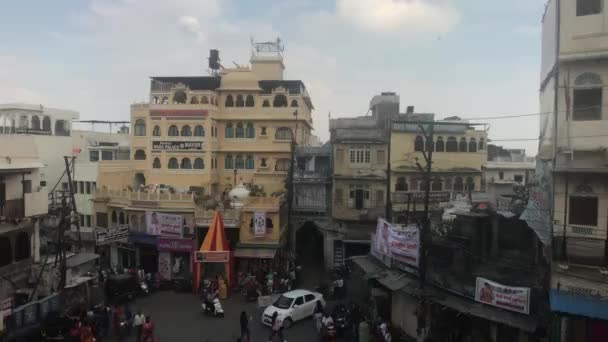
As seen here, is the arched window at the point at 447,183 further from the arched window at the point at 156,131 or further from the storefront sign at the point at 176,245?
the arched window at the point at 156,131

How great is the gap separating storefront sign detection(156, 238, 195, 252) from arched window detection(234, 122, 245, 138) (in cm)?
1102

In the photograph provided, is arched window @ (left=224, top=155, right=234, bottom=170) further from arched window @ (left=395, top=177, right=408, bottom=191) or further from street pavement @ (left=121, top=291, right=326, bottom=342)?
arched window @ (left=395, top=177, right=408, bottom=191)

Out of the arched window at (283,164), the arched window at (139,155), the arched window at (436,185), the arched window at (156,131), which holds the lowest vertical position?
the arched window at (436,185)

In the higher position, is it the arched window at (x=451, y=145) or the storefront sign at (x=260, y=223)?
the arched window at (x=451, y=145)

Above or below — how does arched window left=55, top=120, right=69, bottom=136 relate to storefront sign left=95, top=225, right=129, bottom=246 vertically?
above

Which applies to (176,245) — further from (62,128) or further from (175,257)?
(62,128)

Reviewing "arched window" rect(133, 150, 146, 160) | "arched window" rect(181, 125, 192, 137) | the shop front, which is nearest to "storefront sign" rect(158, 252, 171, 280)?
the shop front

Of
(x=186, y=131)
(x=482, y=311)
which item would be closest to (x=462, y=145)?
(x=482, y=311)

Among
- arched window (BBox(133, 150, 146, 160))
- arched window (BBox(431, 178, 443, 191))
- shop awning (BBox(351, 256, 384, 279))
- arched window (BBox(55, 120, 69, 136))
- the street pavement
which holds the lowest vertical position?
the street pavement

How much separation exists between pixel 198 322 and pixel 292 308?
4.82m

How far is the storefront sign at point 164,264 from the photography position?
30.4m

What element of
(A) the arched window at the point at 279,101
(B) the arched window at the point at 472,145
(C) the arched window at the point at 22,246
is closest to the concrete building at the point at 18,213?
(C) the arched window at the point at 22,246

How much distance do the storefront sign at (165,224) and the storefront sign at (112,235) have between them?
2.09m

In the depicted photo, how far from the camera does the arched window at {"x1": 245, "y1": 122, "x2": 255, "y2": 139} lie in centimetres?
3756
